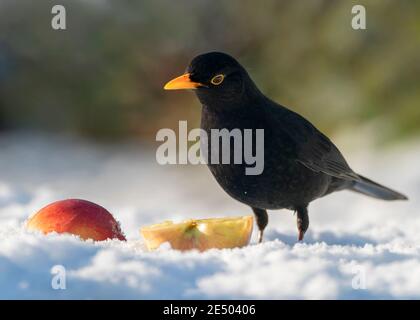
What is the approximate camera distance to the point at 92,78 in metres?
6.97

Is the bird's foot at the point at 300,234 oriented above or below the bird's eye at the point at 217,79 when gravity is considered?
below

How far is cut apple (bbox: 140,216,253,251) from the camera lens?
10.9ft

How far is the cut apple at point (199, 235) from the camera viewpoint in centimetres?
331

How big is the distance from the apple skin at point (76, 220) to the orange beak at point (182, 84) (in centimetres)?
67

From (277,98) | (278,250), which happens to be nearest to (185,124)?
(277,98)

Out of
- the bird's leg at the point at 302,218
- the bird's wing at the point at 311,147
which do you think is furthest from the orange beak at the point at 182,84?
the bird's leg at the point at 302,218

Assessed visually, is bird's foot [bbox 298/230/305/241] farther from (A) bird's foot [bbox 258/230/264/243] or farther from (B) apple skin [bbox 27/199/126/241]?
(B) apple skin [bbox 27/199/126/241]

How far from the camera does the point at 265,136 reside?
3.58 m

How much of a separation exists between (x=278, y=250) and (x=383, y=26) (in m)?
4.04

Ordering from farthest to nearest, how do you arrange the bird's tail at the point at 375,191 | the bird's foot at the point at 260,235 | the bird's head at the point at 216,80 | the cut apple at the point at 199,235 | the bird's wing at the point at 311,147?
the bird's tail at the point at 375,191, the bird's foot at the point at 260,235, the bird's wing at the point at 311,147, the bird's head at the point at 216,80, the cut apple at the point at 199,235

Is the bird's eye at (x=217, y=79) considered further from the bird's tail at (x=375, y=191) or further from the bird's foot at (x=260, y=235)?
the bird's tail at (x=375, y=191)

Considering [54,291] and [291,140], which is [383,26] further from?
[54,291]

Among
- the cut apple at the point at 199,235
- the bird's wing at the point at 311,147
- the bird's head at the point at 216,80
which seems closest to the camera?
the cut apple at the point at 199,235

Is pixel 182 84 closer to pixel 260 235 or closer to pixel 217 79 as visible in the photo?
pixel 217 79
